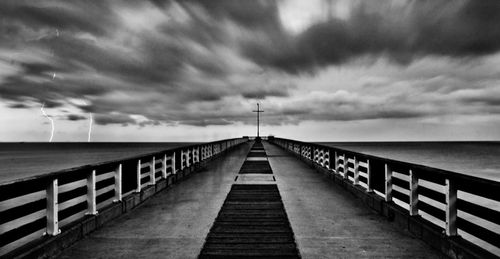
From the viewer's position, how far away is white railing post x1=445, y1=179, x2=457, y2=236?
5.11m

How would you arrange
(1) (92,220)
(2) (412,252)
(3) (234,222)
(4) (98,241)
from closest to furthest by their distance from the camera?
1. (2) (412,252)
2. (4) (98,241)
3. (1) (92,220)
4. (3) (234,222)

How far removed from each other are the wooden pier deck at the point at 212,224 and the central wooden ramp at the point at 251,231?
18 cm

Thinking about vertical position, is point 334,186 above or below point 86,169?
below

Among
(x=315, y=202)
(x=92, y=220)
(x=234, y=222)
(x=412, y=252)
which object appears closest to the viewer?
(x=412, y=252)

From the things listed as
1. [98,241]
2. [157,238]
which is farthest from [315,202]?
[98,241]

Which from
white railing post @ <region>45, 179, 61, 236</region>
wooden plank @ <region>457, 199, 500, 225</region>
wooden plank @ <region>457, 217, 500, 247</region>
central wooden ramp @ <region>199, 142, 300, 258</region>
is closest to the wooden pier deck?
central wooden ramp @ <region>199, 142, 300, 258</region>

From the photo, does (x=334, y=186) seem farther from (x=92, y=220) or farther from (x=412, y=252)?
(x=92, y=220)

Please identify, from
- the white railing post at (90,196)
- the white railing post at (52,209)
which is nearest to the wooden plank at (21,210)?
the white railing post at (52,209)

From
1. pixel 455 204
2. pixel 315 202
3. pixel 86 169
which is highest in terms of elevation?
pixel 86 169

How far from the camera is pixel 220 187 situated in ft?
38.3

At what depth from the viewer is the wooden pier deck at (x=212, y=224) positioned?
519cm

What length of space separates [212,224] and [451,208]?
14.6 feet

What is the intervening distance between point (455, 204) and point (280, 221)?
132 inches

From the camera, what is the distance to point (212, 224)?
678 cm
